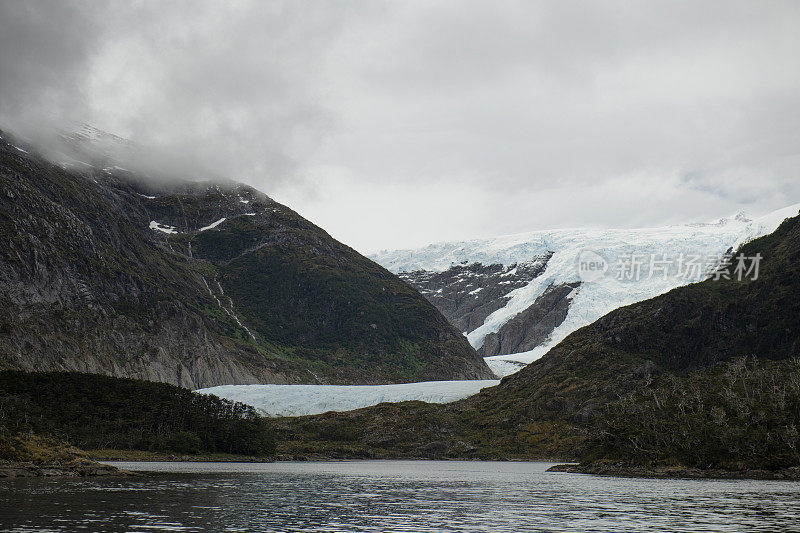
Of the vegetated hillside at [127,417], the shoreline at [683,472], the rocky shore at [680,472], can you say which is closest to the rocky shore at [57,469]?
the vegetated hillside at [127,417]

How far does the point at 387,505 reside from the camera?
76.9 m

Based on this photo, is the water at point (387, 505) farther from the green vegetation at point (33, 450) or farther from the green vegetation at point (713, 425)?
the green vegetation at point (713, 425)

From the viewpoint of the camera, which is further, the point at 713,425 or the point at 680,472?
the point at 713,425

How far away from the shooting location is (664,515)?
223 feet

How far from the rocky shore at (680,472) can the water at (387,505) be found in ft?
39.3

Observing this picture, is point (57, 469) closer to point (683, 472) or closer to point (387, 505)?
point (387, 505)

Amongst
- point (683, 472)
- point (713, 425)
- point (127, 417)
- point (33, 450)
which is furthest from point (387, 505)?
point (127, 417)

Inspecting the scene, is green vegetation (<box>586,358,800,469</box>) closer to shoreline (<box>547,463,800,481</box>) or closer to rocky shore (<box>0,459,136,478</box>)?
shoreline (<box>547,463,800,481</box>)

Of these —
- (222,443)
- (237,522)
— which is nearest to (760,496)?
(237,522)

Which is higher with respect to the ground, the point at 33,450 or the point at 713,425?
the point at 713,425

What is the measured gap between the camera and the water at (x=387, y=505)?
192 ft

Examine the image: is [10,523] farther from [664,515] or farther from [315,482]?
[315,482]

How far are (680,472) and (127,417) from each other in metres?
123

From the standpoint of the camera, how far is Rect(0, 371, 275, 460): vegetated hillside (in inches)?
6870
